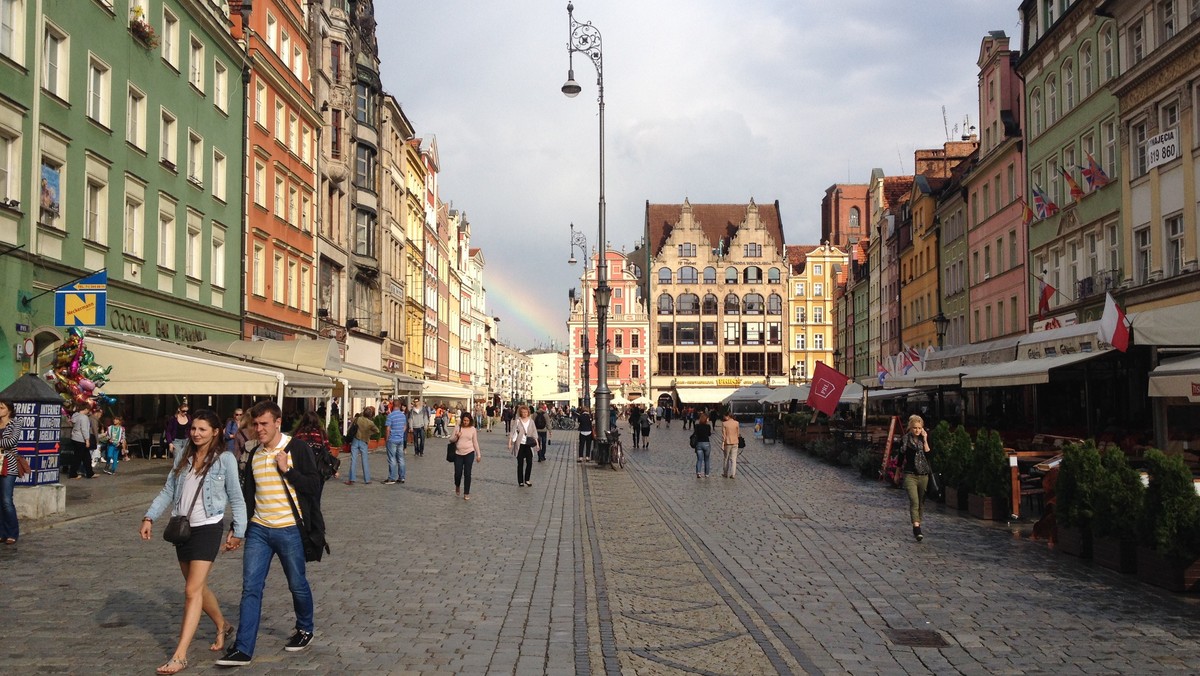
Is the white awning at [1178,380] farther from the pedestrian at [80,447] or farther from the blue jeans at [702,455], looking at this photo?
the pedestrian at [80,447]

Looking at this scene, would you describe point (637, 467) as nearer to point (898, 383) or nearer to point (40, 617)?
point (898, 383)

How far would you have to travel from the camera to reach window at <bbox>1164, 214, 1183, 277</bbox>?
27750 millimetres

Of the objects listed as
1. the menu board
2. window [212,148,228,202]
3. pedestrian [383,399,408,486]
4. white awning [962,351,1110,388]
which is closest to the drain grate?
white awning [962,351,1110,388]

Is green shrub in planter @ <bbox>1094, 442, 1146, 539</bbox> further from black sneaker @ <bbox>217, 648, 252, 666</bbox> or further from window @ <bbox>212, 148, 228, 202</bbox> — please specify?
window @ <bbox>212, 148, 228, 202</bbox>

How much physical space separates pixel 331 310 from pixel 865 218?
233 feet

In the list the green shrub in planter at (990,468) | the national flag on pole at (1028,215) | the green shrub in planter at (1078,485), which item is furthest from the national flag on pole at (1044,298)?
the green shrub in planter at (1078,485)

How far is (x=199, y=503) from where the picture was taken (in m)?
7.24

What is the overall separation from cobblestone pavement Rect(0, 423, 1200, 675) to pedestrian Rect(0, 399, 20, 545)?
241 millimetres

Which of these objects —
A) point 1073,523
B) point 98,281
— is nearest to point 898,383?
point 1073,523

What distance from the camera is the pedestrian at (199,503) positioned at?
23.7 ft

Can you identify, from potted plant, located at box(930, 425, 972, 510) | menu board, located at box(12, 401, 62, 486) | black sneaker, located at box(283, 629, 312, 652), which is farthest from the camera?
potted plant, located at box(930, 425, 972, 510)

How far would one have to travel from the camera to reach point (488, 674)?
713 cm

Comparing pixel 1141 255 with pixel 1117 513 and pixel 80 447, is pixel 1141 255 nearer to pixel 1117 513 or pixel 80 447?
pixel 1117 513

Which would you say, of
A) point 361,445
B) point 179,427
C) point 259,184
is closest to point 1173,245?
point 361,445
